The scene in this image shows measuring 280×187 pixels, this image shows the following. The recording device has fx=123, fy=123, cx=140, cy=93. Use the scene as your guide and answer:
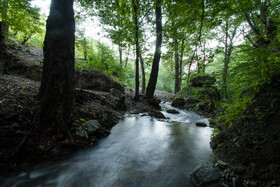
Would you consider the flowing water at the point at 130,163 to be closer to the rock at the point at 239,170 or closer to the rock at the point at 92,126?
the rock at the point at 92,126

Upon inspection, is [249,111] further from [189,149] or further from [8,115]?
[8,115]

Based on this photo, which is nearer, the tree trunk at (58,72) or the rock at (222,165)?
the rock at (222,165)

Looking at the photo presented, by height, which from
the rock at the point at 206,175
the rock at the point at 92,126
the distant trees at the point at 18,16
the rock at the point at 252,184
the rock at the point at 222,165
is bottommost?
the rock at the point at 206,175

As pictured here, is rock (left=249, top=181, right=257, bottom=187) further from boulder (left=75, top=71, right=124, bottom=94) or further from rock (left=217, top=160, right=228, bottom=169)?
boulder (left=75, top=71, right=124, bottom=94)

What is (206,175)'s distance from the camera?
2246 millimetres

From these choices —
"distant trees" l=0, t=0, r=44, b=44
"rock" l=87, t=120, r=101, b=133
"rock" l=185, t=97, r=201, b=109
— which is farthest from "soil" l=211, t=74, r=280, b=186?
"distant trees" l=0, t=0, r=44, b=44

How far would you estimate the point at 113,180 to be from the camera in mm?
2498

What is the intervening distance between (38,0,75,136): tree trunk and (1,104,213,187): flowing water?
2.98 ft

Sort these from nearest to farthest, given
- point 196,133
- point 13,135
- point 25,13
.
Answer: point 13,135 → point 196,133 → point 25,13

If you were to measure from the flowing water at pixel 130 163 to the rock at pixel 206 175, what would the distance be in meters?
0.19

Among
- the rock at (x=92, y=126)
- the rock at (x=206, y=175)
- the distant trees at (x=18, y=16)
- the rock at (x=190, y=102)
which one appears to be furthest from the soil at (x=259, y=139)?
the distant trees at (x=18, y=16)

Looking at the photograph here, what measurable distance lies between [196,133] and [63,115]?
15.5 ft

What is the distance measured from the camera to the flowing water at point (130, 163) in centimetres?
243

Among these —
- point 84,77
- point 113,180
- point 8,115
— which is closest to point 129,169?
point 113,180
